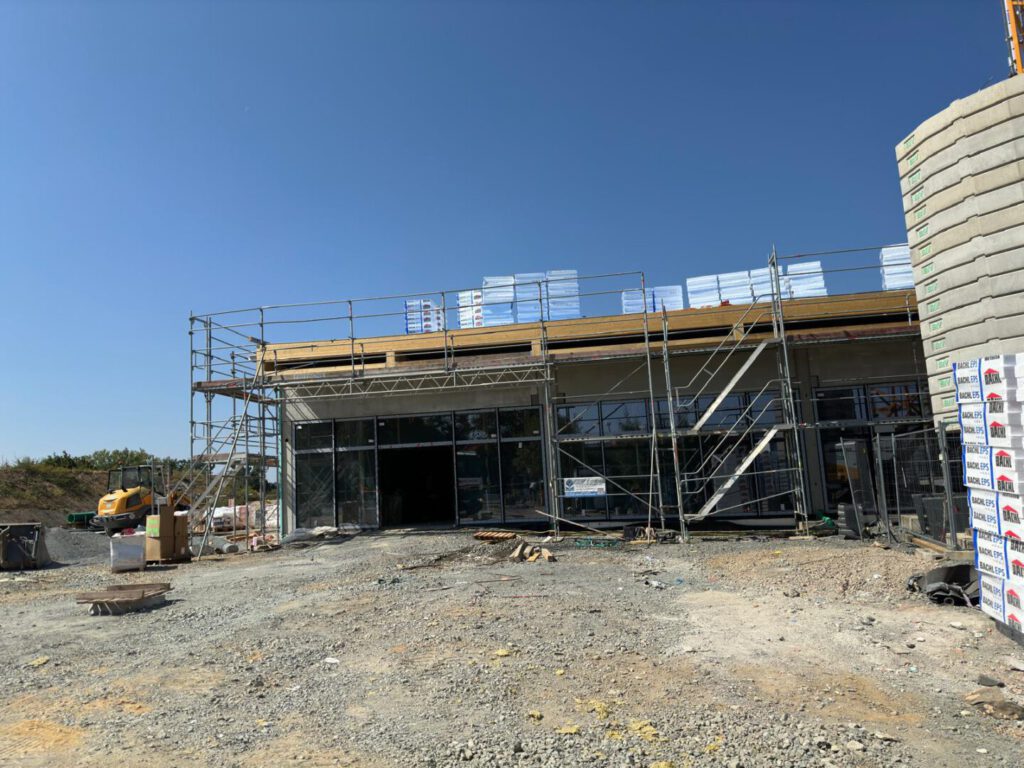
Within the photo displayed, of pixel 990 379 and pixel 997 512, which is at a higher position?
pixel 990 379

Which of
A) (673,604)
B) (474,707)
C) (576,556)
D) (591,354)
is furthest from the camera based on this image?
(591,354)

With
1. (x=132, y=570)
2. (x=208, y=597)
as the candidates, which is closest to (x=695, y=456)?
(x=208, y=597)

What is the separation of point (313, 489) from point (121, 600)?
994 cm

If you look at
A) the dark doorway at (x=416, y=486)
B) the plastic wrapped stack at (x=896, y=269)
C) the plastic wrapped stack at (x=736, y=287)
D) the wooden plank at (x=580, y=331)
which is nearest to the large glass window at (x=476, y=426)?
the dark doorway at (x=416, y=486)

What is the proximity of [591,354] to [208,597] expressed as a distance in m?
9.80

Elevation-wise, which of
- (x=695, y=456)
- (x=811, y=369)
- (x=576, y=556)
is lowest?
(x=576, y=556)

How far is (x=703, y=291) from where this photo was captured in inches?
714

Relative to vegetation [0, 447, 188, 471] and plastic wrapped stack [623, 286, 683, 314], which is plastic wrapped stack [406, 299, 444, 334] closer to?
plastic wrapped stack [623, 286, 683, 314]

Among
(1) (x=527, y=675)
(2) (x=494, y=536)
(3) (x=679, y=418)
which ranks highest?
(3) (x=679, y=418)

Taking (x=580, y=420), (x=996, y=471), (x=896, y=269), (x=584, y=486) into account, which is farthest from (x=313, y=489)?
(x=996, y=471)

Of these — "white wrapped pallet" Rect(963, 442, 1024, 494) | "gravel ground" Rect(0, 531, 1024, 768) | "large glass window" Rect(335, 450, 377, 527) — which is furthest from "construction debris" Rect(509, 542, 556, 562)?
"white wrapped pallet" Rect(963, 442, 1024, 494)

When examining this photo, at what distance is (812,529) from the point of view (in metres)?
15.0

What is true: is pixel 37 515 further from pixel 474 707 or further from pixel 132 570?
pixel 474 707

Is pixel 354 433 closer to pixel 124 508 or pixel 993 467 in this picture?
pixel 124 508
